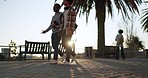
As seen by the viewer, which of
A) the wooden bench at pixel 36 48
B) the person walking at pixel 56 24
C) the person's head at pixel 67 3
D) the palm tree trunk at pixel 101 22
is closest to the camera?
the person's head at pixel 67 3

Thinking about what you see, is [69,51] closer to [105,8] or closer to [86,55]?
[86,55]

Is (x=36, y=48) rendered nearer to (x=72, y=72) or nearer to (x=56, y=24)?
(x=56, y=24)

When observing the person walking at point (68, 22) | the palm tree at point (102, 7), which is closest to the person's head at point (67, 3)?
the person walking at point (68, 22)

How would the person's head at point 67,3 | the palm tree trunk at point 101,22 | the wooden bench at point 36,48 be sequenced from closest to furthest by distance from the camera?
the person's head at point 67,3
the wooden bench at point 36,48
the palm tree trunk at point 101,22

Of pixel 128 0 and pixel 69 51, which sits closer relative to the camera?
pixel 69 51

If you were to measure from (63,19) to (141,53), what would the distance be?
21.9m

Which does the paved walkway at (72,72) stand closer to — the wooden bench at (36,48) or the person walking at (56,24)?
the person walking at (56,24)

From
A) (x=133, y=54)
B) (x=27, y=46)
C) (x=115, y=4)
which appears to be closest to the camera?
(x=27, y=46)

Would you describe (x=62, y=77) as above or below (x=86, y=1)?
below

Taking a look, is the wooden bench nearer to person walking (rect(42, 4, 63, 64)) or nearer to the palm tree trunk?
person walking (rect(42, 4, 63, 64))

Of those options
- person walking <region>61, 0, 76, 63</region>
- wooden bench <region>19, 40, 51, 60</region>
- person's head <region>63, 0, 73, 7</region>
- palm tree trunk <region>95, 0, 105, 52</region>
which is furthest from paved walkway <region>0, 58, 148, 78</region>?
palm tree trunk <region>95, 0, 105, 52</region>

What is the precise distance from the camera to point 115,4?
2652 centimetres

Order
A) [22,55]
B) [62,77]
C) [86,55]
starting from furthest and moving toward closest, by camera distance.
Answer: [86,55]
[22,55]
[62,77]

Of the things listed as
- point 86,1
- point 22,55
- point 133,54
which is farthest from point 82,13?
point 22,55
